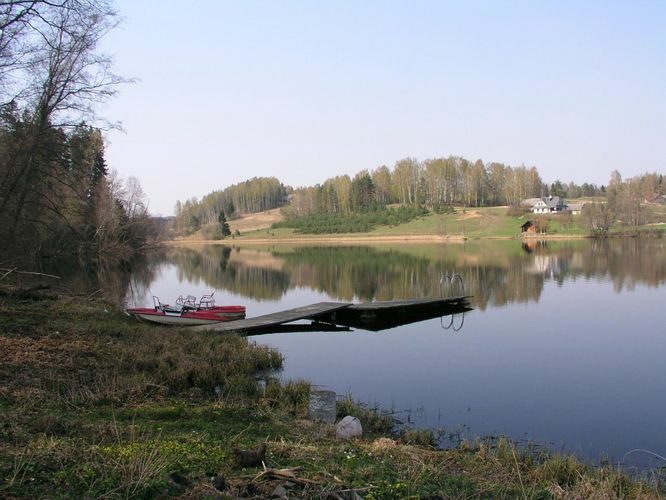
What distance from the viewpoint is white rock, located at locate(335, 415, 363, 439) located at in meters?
8.71

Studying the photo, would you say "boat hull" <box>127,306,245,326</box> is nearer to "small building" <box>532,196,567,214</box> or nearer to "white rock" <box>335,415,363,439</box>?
"white rock" <box>335,415,363,439</box>

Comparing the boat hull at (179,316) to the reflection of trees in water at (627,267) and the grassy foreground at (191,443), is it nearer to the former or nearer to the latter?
the grassy foreground at (191,443)

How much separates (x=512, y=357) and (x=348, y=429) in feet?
32.2

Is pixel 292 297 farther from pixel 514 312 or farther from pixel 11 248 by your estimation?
pixel 11 248

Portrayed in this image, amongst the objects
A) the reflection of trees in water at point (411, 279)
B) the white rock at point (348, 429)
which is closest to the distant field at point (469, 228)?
the reflection of trees in water at point (411, 279)

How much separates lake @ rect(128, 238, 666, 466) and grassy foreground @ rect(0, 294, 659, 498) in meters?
2.21

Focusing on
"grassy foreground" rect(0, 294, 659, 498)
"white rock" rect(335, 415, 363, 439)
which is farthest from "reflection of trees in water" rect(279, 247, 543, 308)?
"white rock" rect(335, 415, 363, 439)

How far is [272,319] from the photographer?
2264cm

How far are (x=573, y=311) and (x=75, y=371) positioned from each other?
73.4 feet

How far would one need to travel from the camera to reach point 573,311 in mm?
25797

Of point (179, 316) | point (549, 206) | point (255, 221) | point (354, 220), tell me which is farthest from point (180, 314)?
point (255, 221)

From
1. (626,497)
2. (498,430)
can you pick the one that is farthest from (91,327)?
(626,497)

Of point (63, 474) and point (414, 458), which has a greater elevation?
point (63, 474)

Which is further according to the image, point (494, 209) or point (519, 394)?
point (494, 209)
